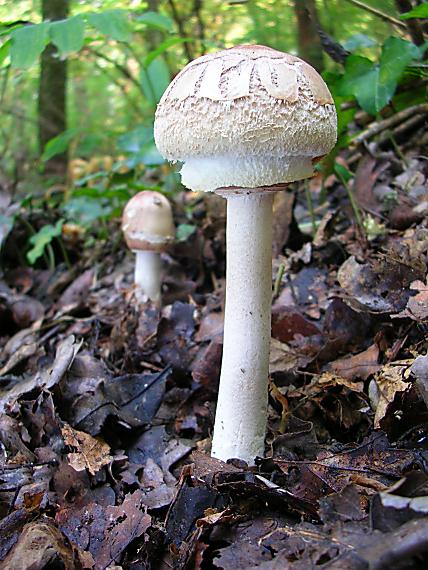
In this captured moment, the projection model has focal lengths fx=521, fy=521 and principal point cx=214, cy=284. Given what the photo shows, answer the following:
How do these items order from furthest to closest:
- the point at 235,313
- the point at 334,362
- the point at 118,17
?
the point at 118,17, the point at 334,362, the point at 235,313

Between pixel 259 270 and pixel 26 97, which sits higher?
pixel 259 270

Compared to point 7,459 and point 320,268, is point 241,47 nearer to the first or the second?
point 320,268

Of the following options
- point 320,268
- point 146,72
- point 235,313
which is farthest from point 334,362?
point 146,72

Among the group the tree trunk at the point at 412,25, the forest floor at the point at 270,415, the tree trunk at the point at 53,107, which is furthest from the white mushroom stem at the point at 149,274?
the tree trunk at the point at 53,107

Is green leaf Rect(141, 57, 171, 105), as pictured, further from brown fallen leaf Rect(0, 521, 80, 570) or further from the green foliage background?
brown fallen leaf Rect(0, 521, 80, 570)

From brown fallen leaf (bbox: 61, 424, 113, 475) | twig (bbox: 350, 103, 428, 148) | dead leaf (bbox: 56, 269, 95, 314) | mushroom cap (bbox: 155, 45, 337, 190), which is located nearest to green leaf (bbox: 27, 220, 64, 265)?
dead leaf (bbox: 56, 269, 95, 314)
